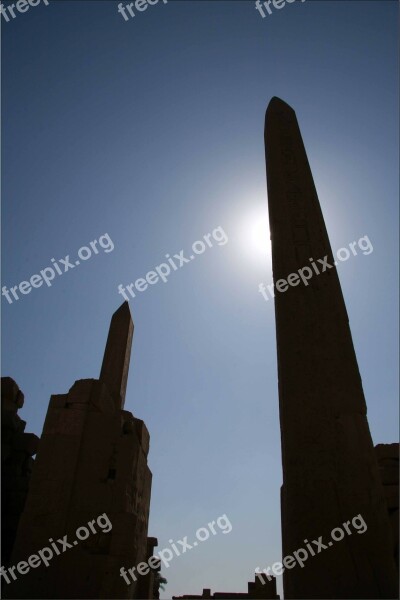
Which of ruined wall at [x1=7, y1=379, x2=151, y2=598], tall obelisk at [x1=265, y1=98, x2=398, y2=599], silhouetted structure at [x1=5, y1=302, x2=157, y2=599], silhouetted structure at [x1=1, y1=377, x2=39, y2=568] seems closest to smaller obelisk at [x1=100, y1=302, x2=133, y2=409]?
silhouetted structure at [x1=5, y1=302, x2=157, y2=599]

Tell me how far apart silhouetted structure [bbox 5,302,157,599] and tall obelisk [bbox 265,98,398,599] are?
6.81 ft

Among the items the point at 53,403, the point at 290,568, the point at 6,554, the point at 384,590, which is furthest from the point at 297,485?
the point at 6,554

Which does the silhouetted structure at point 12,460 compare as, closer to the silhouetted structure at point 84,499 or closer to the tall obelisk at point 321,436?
the silhouetted structure at point 84,499

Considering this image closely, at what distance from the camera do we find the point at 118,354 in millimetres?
7180

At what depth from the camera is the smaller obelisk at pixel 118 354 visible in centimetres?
685

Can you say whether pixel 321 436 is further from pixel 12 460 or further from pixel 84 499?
pixel 12 460

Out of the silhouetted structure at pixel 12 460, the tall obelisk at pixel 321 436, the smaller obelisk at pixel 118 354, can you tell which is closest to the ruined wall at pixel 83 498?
the silhouetted structure at pixel 12 460

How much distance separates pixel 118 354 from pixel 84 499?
109 inches

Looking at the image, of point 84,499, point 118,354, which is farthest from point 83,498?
point 118,354

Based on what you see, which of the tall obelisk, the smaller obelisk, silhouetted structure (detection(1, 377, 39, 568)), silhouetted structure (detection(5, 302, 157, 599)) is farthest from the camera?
the smaller obelisk

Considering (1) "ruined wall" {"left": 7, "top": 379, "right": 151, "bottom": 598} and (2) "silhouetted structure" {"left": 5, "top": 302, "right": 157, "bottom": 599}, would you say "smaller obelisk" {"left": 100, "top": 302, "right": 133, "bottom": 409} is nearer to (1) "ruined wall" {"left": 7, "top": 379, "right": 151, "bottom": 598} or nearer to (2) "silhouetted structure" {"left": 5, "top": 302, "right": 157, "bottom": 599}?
(2) "silhouetted structure" {"left": 5, "top": 302, "right": 157, "bottom": 599}

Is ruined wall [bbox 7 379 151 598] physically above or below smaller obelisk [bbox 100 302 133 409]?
below

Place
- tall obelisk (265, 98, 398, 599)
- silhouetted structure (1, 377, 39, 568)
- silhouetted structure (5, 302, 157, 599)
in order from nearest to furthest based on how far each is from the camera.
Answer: tall obelisk (265, 98, 398, 599)
silhouetted structure (5, 302, 157, 599)
silhouetted structure (1, 377, 39, 568)

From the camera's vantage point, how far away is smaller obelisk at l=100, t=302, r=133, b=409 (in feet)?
22.5
